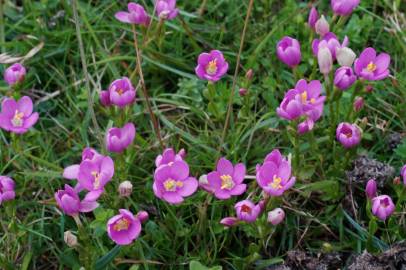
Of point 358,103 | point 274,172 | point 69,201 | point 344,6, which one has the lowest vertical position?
point 69,201

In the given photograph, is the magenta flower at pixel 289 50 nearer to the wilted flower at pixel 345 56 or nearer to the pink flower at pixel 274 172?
the wilted flower at pixel 345 56

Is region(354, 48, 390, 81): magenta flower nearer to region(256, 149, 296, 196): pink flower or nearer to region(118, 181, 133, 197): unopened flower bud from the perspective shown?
region(256, 149, 296, 196): pink flower

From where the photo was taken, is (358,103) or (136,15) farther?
(136,15)

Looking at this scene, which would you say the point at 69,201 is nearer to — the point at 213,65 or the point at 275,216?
the point at 275,216

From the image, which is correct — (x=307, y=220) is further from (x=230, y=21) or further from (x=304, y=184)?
(x=230, y=21)

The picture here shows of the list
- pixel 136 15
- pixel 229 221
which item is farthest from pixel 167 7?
pixel 229 221

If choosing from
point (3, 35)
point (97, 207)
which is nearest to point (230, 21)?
point (3, 35)

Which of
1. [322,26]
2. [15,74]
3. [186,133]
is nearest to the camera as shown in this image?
[322,26]

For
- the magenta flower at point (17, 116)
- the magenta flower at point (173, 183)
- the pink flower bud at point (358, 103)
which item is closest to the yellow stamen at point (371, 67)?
the pink flower bud at point (358, 103)
